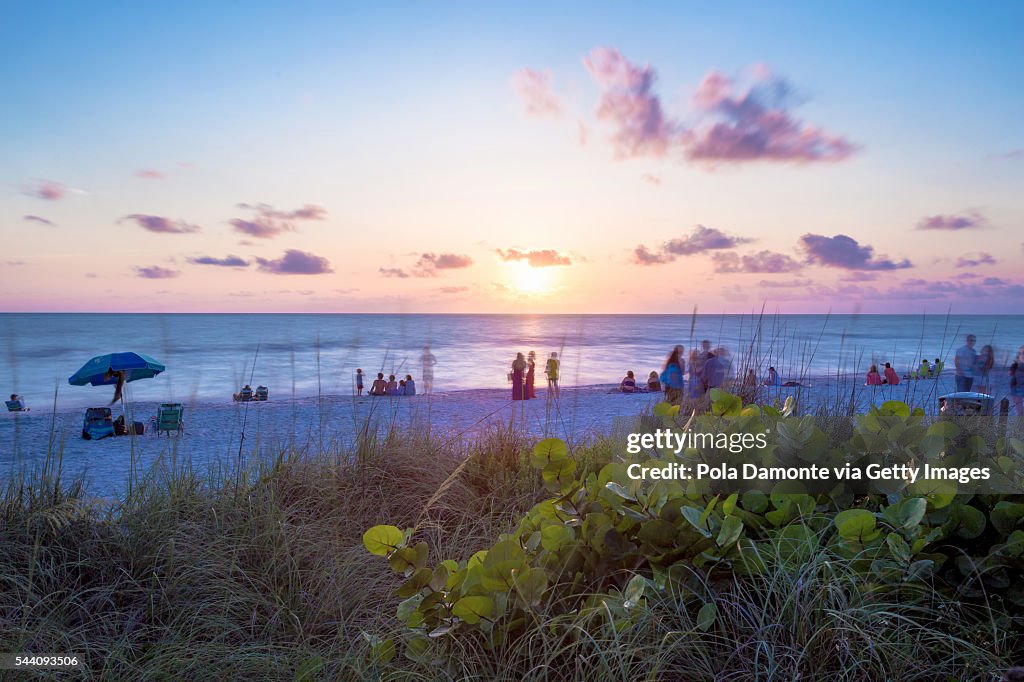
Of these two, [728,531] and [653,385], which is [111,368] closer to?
[653,385]

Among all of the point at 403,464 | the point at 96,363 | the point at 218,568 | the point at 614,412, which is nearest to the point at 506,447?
the point at 403,464

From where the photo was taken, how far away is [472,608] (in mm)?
1615

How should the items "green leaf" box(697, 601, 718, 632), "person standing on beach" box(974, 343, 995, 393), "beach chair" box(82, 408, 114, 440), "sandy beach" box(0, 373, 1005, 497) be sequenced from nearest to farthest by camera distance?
"green leaf" box(697, 601, 718, 632)
"sandy beach" box(0, 373, 1005, 497)
"person standing on beach" box(974, 343, 995, 393)
"beach chair" box(82, 408, 114, 440)

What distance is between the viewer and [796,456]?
6.17ft

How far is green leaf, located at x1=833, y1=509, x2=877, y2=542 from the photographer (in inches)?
62.1

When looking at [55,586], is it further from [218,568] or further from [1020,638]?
[1020,638]

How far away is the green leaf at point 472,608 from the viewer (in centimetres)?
161

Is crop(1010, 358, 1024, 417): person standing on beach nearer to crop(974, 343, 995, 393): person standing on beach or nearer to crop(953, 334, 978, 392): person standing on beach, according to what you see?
crop(974, 343, 995, 393): person standing on beach

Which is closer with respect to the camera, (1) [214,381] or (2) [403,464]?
(2) [403,464]

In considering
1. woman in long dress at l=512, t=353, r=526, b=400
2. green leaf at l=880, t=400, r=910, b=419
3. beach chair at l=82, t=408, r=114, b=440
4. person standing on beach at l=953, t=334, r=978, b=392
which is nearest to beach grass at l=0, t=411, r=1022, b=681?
green leaf at l=880, t=400, r=910, b=419

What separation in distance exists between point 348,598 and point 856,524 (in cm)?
229

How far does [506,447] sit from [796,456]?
10.7ft

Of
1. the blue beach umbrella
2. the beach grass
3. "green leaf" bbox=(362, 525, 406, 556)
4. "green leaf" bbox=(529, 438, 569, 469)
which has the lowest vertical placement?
the blue beach umbrella

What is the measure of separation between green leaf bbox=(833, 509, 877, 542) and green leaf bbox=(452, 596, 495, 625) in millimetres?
970
